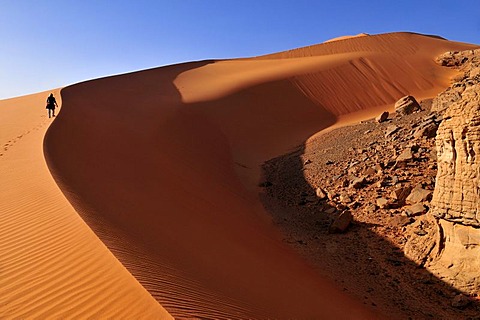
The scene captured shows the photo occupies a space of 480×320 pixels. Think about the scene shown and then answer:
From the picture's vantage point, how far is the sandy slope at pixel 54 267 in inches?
138

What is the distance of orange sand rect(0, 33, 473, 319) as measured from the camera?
4332mm

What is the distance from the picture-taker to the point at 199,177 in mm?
10531

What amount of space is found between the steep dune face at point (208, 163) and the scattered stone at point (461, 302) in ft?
4.96

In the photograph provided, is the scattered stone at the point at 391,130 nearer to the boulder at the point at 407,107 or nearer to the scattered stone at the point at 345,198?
the boulder at the point at 407,107

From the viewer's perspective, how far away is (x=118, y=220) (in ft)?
18.9

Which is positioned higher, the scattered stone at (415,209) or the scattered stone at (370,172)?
the scattered stone at (370,172)

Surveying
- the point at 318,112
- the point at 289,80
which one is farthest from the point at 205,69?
the point at 318,112

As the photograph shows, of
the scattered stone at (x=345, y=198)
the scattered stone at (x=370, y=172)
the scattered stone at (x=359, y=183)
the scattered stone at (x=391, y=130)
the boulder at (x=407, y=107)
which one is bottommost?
the scattered stone at (x=345, y=198)

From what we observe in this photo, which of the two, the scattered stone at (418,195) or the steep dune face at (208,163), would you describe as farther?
the scattered stone at (418,195)

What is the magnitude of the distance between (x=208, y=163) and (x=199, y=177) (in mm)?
1737

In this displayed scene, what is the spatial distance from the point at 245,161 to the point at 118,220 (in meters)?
8.10

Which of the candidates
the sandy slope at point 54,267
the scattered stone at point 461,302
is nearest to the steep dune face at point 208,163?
the sandy slope at point 54,267

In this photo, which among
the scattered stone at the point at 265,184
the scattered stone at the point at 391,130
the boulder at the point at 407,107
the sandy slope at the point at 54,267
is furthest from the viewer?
the boulder at the point at 407,107

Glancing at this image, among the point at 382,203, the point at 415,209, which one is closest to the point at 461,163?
the point at 415,209
